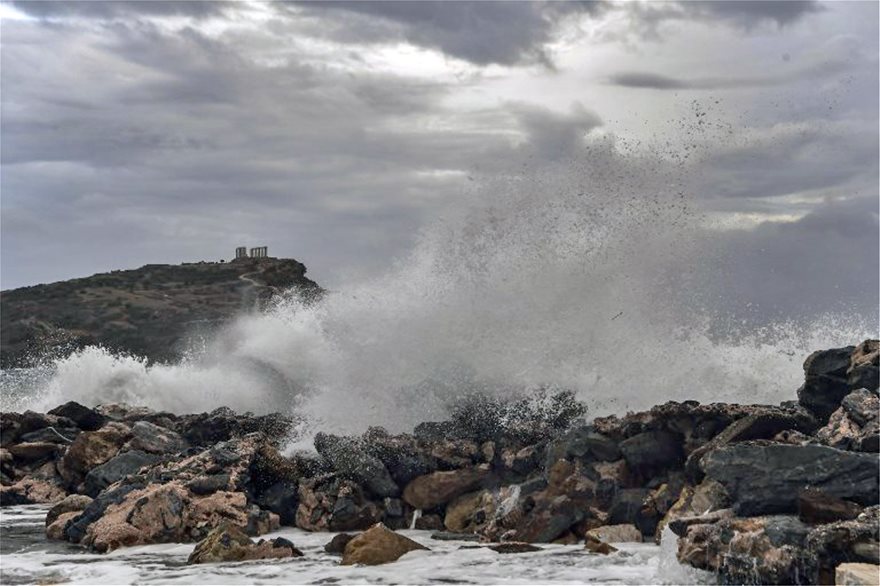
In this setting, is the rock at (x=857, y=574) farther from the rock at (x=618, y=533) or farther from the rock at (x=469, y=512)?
the rock at (x=469, y=512)

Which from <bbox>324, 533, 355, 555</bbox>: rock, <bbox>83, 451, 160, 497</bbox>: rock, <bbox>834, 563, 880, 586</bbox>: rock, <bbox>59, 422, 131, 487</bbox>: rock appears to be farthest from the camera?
<bbox>59, 422, 131, 487</bbox>: rock

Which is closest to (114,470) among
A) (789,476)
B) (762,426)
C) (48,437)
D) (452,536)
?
(48,437)

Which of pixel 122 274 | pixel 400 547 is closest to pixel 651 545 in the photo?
pixel 400 547

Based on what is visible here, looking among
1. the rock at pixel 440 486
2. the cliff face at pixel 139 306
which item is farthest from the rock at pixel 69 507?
the cliff face at pixel 139 306

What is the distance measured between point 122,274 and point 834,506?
10543 cm

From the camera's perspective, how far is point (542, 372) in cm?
1938

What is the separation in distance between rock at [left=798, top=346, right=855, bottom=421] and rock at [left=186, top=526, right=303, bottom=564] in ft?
23.2

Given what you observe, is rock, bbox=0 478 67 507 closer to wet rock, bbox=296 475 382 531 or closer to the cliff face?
wet rock, bbox=296 475 382 531

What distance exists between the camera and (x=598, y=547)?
444 inches

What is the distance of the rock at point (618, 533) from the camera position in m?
11.8

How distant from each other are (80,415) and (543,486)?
1129 cm

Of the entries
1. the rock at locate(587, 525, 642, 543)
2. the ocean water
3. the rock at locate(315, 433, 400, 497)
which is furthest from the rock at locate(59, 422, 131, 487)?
the rock at locate(587, 525, 642, 543)

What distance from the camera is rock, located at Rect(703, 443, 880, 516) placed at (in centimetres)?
957

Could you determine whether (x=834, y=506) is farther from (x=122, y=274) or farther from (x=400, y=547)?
(x=122, y=274)
